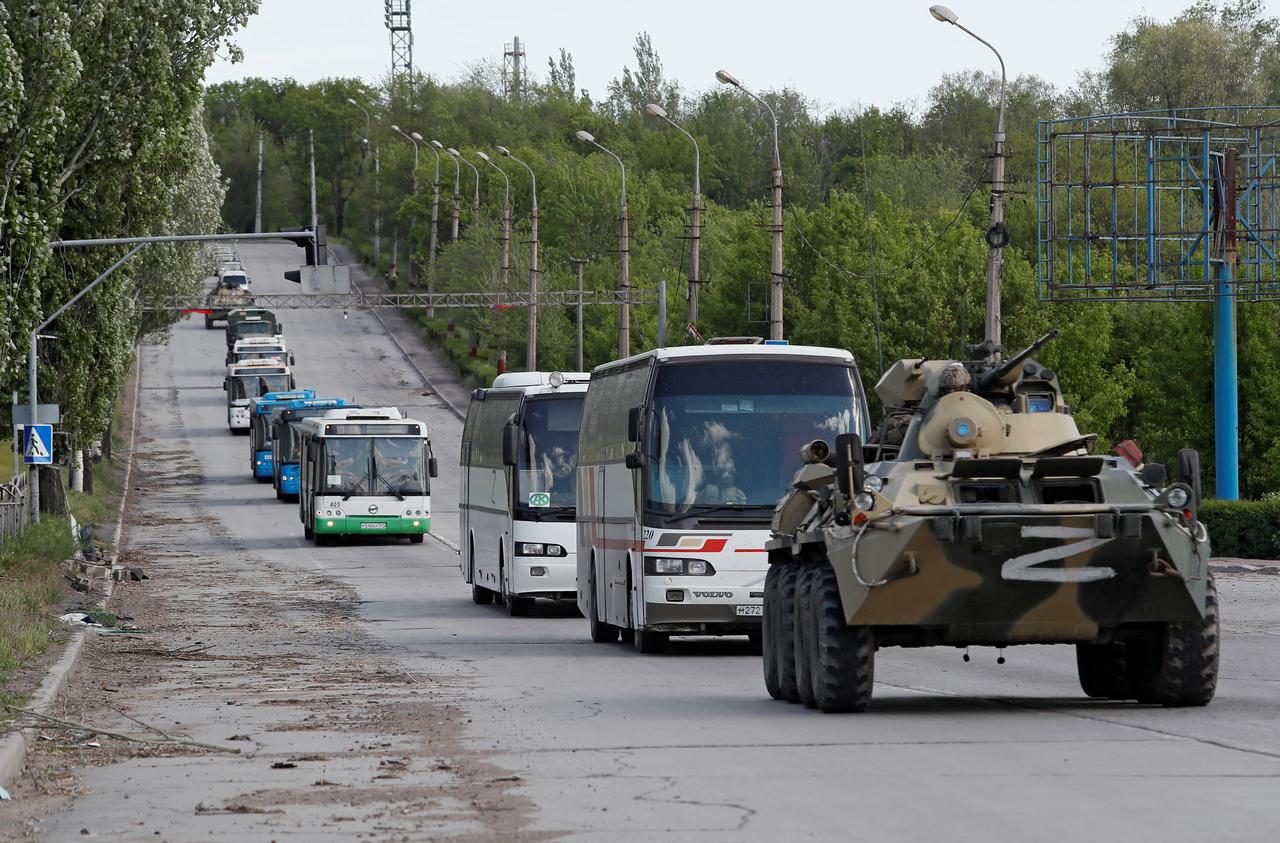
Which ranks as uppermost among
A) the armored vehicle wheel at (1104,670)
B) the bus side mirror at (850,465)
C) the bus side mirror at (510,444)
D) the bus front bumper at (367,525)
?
the bus side mirror at (850,465)

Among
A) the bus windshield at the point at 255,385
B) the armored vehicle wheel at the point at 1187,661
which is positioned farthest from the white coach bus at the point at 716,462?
the bus windshield at the point at 255,385

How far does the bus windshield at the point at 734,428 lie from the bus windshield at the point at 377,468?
27473mm

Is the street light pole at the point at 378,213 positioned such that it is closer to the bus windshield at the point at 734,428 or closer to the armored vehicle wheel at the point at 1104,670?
the bus windshield at the point at 734,428

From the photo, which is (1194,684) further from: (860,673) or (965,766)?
(965,766)

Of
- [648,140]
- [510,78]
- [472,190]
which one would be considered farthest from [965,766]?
[510,78]

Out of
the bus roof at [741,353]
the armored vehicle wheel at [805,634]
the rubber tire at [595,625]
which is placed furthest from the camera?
the rubber tire at [595,625]

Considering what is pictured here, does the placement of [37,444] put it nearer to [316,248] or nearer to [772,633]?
[316,248]

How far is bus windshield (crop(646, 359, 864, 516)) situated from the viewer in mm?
20625

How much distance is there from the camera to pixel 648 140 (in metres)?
158

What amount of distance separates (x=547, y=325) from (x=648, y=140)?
63.6 metres

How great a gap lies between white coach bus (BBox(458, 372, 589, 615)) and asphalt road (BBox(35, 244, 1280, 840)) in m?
2.09

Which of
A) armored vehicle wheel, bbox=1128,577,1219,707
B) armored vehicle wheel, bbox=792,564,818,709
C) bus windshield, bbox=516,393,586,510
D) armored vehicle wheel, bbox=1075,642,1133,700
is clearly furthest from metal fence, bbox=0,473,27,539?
armored vehicle wheel, bbox=1128,577,1219,707

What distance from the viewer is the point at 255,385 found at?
289 feet

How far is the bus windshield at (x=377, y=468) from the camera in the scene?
157 ft
